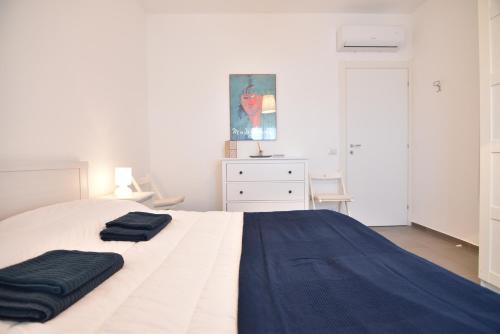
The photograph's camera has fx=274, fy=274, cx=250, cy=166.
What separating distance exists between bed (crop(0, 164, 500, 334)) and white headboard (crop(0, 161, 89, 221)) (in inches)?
0.5

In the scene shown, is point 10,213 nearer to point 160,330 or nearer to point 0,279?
point 0,279

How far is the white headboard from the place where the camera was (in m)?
1.39

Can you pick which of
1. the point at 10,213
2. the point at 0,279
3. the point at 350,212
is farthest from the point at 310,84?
the point at 0,279

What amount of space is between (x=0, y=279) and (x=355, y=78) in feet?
12.5

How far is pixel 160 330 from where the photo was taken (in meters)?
0.65

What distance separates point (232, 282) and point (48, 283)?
52 centimetres

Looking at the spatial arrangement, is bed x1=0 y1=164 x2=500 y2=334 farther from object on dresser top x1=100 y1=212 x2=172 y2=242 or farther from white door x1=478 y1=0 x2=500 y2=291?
white door x1=478 y1=0 x2=500 y2=291

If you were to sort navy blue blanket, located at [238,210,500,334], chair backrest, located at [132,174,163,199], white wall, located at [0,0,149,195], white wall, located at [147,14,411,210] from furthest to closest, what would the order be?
white wall, located at [147,14,411,210] → chair backrest, located at [132,174,163,199] → white wall, located at [0,0,149,195] → navy blue blanket, located at [238,210,500,334]

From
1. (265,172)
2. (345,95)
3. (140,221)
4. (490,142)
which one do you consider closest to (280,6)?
(345,95)

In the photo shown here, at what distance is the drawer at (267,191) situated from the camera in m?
3.13

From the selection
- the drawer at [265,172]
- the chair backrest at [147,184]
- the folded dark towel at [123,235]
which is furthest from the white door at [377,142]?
the folded dark towel at [123,235]

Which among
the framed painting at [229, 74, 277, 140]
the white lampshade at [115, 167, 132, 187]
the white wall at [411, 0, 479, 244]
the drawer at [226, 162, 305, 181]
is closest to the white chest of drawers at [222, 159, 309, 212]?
the drawer at [226, 162, 305, 181]

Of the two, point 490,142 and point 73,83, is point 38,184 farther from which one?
point 490,142

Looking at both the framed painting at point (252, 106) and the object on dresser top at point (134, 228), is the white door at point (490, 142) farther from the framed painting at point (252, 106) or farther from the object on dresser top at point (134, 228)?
the object on dresser top at point (134, 228)
